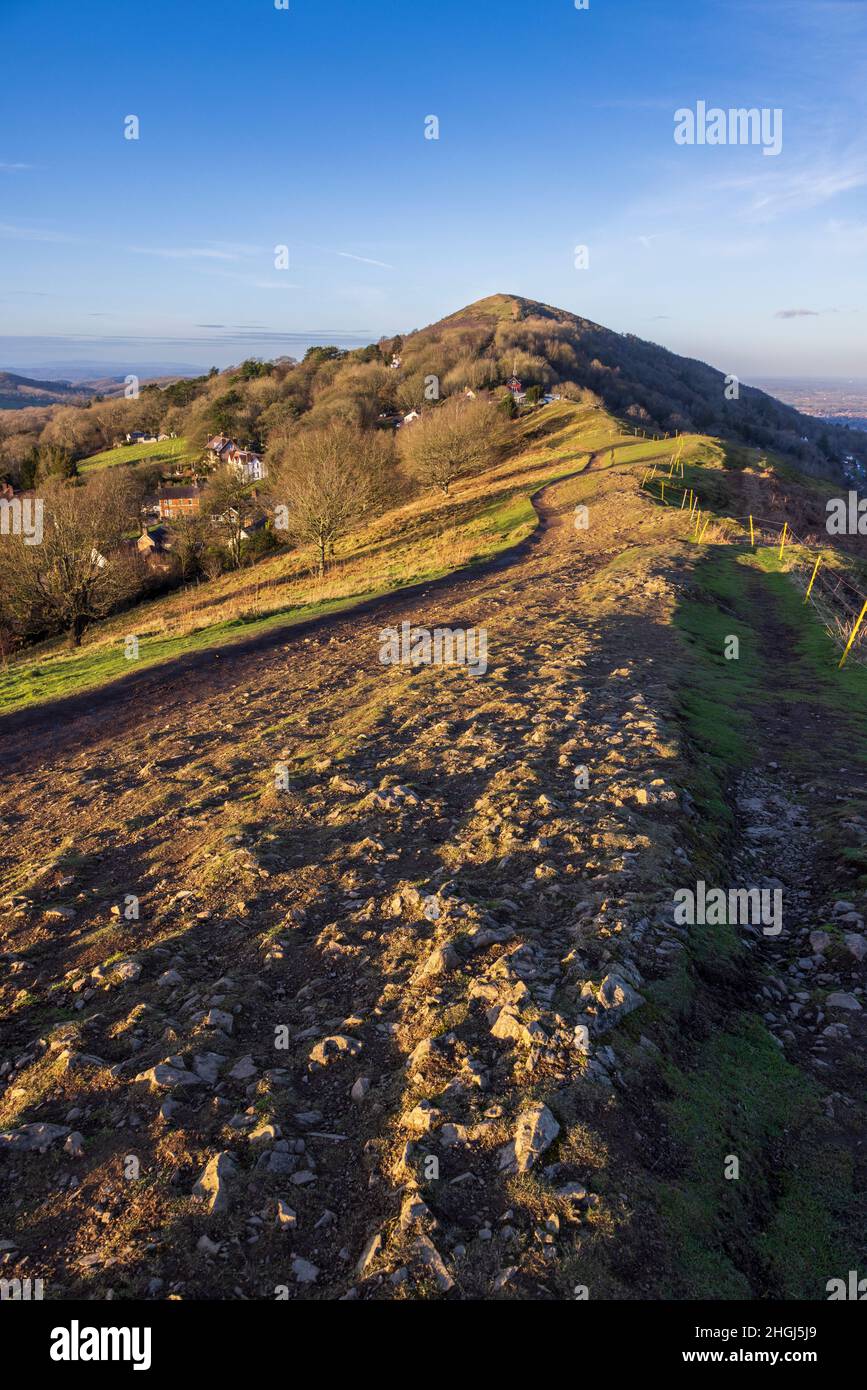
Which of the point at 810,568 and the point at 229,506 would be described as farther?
the point at 229,506

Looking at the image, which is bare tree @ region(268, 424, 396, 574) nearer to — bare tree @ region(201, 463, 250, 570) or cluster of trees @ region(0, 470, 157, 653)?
bare tree @ region(201, 463, 250, 570)

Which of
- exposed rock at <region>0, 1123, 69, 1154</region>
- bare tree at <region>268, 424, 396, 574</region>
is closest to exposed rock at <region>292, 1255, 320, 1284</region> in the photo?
exposed rock at <region>0, 1123, 69, 1154</region>

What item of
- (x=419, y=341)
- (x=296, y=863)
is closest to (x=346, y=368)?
(x=419, y=341)

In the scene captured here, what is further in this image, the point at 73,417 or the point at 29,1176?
the point at 73,417

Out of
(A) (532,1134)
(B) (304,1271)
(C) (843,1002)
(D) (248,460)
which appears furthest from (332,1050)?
(D) (248,460)

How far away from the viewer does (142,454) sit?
4144 inches

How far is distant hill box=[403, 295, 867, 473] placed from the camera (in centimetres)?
11244

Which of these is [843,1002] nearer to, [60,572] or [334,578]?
[334,578]

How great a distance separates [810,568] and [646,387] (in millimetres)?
116225

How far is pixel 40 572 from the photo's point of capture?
38.9 m

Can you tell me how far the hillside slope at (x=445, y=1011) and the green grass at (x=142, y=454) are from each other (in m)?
96.4

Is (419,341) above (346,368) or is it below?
above
